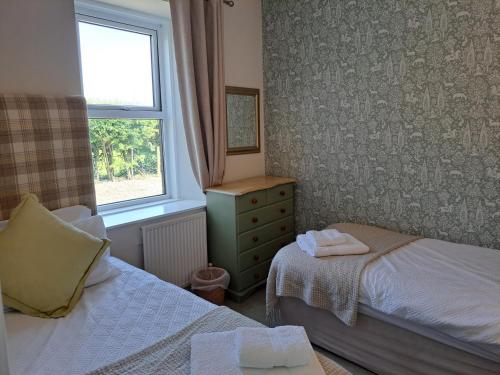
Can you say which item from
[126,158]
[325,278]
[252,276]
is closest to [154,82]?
[126,158]

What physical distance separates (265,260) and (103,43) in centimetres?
212

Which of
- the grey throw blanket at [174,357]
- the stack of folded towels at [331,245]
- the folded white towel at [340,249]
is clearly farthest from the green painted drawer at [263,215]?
the grey throw blanket at [174,357]

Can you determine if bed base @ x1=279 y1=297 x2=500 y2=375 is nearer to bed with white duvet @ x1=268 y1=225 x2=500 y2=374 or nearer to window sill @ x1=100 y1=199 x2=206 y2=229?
bed with white duvet @ x1=268 y1=225 x2=500 y2=374

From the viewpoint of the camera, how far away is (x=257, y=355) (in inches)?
Answer: 45.9

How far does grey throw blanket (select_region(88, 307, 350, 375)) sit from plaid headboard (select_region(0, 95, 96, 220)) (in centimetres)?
126

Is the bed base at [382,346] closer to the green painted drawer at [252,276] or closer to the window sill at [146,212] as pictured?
the green painted drawer at [252,276]

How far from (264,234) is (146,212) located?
0.98m

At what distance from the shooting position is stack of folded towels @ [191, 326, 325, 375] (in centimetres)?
116

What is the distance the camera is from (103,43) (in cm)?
270

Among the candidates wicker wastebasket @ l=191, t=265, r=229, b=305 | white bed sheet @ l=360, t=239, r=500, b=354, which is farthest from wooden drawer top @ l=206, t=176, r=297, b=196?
white bed sheet @ l=360, t=239, r=500, b=354

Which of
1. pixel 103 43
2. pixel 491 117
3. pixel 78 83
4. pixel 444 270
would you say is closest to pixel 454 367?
pixel 444 270

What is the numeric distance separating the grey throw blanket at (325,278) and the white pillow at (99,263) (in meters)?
0.98

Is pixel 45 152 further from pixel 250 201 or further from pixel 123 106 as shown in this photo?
pixel 250 201

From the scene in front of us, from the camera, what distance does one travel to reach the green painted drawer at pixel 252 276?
9.55 feet
